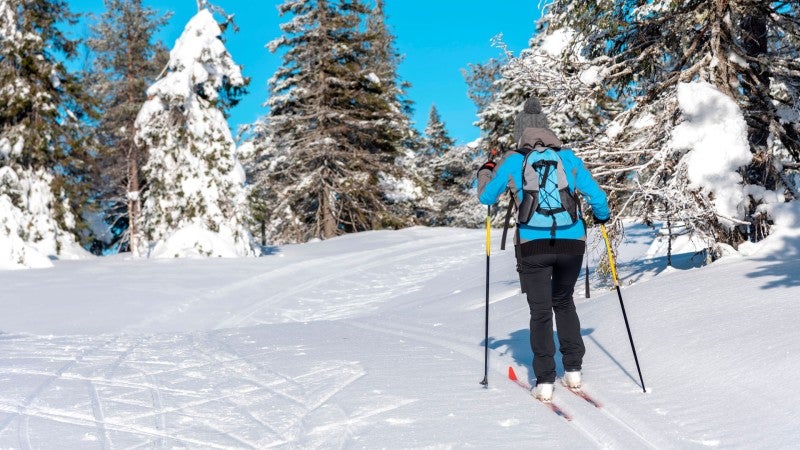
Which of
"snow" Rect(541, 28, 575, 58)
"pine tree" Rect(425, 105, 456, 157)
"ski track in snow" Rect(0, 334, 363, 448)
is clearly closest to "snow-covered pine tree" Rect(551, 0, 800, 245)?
"snow" Rect(541, 28, 575, 58)

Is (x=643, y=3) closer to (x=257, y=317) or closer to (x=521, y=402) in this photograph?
(x=521, y=402)

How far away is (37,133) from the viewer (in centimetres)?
2336

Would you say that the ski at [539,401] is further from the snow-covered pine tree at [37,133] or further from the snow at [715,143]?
the snow-covered pine tree at [37,133]

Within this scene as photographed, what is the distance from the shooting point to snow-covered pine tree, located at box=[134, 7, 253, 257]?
70.1ft

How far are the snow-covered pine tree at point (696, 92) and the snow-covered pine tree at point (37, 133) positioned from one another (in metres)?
19.3

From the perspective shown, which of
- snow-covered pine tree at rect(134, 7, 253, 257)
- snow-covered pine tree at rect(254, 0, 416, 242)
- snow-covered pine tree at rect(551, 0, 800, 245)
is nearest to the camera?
snow-covered pine tree at rect(551, 0, 800, 245)

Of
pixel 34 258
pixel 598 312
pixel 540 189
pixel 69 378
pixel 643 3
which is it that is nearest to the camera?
pixel 540 189

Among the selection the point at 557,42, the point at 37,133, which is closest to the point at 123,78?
the point at 37,133

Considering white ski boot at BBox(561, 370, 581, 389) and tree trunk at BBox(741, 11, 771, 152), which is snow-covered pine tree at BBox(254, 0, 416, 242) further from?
white ski boot at BBox(561, 370, 581, 389)

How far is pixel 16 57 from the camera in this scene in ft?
→ 76.9

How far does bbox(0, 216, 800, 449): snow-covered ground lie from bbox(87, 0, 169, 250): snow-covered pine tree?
23.0 metres

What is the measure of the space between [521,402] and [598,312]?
123 inches

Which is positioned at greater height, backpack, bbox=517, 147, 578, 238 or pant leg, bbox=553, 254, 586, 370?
backpack, bbox=517, 147, 578, 238

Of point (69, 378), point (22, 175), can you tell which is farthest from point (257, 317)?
point (22, 175)
